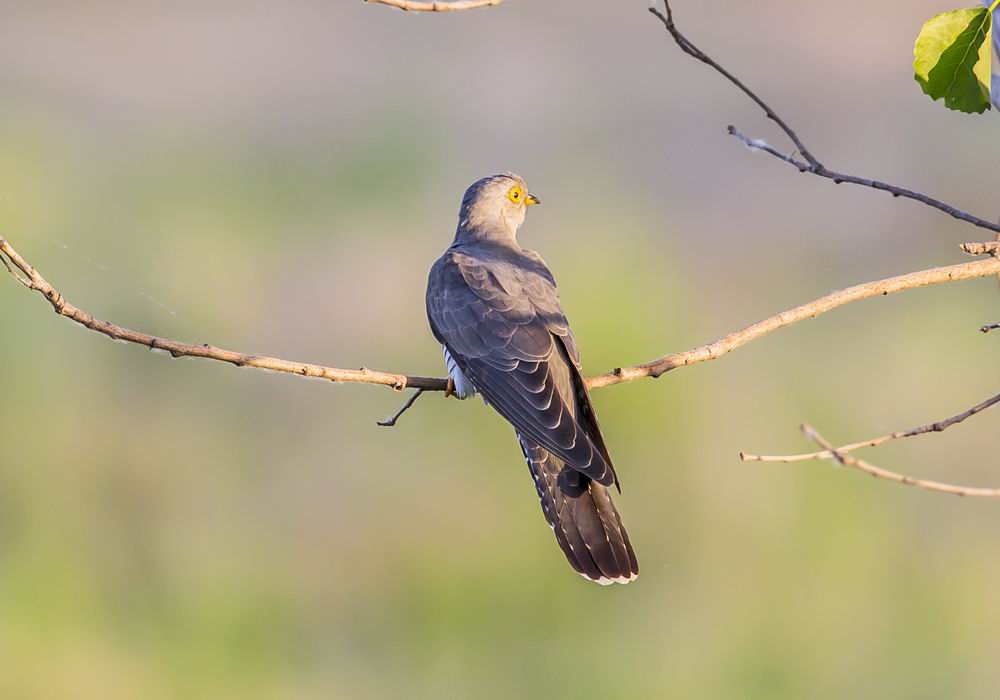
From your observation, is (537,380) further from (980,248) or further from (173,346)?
(980,248)

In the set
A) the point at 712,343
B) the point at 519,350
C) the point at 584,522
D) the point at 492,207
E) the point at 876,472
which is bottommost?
the point at 876,472

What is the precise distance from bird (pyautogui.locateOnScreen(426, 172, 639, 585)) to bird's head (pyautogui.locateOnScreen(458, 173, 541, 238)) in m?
0.19

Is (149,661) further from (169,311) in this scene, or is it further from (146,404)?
(169,311)

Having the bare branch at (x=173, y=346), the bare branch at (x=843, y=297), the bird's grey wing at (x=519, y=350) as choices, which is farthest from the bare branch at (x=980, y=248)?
the bare branch at (x=173, y=346)

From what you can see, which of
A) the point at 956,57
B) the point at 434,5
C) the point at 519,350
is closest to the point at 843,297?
the point at 956,57

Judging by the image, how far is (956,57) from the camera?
289cm

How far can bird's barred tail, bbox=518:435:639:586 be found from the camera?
3629mm

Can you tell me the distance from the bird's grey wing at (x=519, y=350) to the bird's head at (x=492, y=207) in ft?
1.57

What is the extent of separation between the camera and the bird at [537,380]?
12.0ft

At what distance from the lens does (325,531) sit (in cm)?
859

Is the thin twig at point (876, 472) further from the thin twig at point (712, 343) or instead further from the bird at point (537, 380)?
the bird at point (537, 380)

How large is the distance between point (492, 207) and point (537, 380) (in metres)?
1.34

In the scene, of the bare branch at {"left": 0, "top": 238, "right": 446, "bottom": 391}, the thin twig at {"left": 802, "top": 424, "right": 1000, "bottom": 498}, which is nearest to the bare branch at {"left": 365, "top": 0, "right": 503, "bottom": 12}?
the bare branch at {"left": 0, "top": 238, "right": 446, "bottom": 391}

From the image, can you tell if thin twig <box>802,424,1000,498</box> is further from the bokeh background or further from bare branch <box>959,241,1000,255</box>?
the bokeh background
